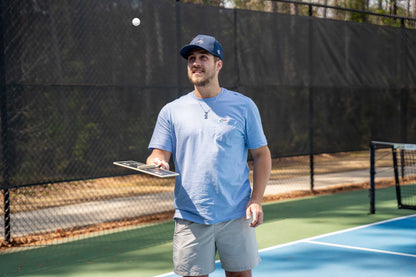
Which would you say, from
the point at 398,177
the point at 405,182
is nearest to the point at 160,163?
the point at 398,177

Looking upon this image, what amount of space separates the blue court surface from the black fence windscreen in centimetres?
241

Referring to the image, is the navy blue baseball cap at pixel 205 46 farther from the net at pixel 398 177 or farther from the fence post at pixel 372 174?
the fence post at pixel 372 174

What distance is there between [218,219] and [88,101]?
4248 mm

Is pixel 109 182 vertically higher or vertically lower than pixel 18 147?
lower

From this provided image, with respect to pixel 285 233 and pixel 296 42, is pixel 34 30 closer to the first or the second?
pixel 285 233

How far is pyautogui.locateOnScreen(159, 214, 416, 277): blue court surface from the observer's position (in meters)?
5.42

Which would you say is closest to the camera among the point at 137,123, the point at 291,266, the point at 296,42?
the point at 291,266

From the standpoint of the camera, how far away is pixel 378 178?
43.0 feet

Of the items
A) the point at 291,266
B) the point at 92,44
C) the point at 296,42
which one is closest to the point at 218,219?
the point at 291,266

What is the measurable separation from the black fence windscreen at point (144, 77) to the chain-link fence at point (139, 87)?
15 mm

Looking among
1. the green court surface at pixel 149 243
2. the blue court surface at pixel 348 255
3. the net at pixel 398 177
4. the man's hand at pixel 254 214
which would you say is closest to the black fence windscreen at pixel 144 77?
the green court surface at pixel 149 243

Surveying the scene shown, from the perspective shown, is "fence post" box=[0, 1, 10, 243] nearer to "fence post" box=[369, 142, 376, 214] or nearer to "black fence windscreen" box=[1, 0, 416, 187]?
"black fence windscreen" box=[1, 0, 416, 187]

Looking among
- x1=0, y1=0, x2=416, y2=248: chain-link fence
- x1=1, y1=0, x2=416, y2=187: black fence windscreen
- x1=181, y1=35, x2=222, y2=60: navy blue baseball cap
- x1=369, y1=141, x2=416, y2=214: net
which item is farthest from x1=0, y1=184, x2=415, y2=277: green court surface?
x1=181, y1=35, x2=222, y2=60: navy blue baseball cap

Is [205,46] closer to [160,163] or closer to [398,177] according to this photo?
[160,163]
